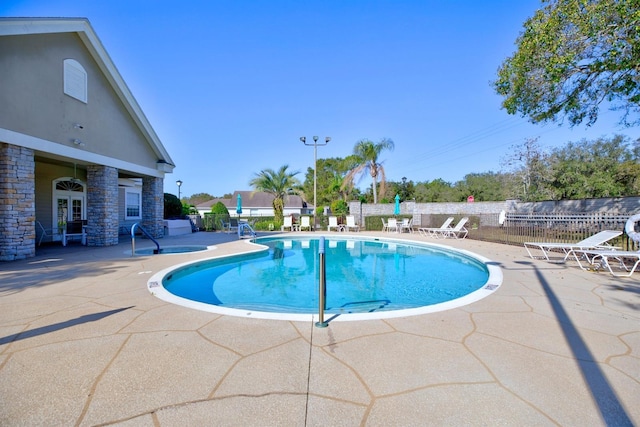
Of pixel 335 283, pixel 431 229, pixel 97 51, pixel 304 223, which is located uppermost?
pixel 97 51

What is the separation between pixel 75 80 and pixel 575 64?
15745 mm

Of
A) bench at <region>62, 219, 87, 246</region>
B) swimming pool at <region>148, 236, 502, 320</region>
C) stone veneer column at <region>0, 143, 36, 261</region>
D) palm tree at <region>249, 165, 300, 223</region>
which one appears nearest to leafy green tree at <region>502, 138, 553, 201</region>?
swimming pool at <region>148, 236, 502, 320</region>

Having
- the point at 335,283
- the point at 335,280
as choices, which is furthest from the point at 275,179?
the point at 335,283

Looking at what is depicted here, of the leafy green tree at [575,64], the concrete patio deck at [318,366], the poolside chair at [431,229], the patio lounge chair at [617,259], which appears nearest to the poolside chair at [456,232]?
the poolside chair at [431,229]

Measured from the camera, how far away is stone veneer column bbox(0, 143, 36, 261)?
24.8 feet

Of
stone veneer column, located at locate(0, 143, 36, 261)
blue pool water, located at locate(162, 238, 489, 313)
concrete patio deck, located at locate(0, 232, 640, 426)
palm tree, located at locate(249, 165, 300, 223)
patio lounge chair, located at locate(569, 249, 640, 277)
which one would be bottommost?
blue pool water, located at locate(162, 238, 489, 313)

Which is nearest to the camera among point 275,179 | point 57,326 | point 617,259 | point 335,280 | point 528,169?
point 57,326

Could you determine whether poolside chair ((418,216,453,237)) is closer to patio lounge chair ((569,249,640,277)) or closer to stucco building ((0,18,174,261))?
patio lounge chair ((569,249,640,277))

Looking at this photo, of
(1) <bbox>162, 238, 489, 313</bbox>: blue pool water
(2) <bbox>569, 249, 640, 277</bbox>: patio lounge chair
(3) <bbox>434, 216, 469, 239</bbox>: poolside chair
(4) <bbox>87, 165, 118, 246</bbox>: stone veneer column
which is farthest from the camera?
(3) <bbox>434, 216, 469, 239</bbox>: poolside chair

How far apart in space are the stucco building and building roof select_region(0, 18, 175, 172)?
0.03 meters

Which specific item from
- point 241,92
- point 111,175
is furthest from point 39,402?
point 241,92

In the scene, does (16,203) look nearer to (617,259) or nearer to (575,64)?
(617,259)

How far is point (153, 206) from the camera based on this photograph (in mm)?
13836

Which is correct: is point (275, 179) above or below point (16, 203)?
above
